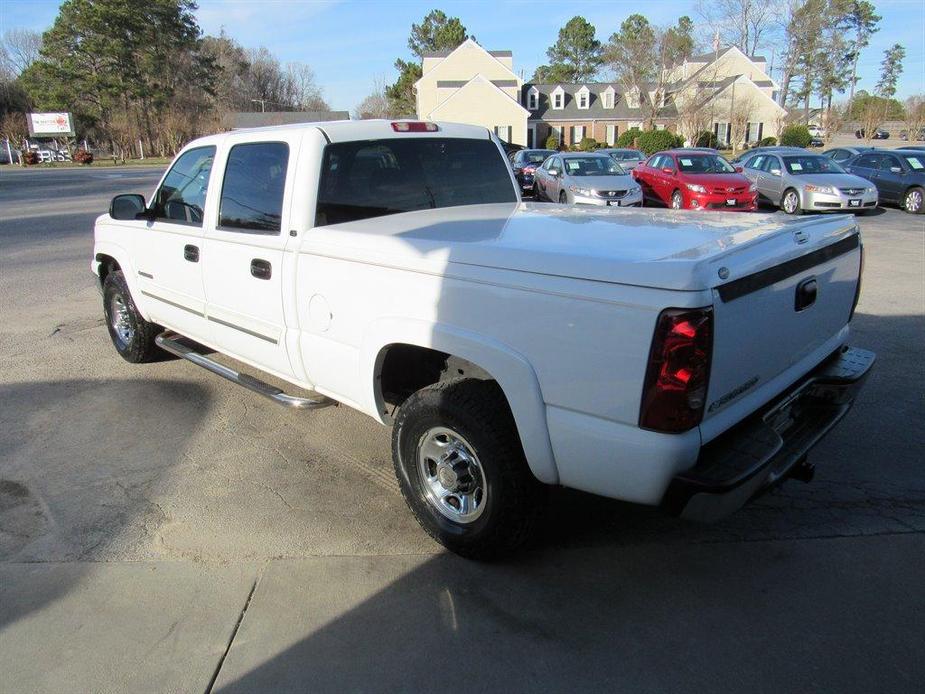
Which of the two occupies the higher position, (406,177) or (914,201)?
(406,177)

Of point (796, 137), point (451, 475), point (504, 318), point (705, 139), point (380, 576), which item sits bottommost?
point (380, 576)

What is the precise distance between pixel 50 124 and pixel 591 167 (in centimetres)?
6053

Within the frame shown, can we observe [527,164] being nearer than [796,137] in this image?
Yes

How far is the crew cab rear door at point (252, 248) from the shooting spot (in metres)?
3.80

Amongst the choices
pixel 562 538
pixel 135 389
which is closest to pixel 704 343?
pixel 562 538

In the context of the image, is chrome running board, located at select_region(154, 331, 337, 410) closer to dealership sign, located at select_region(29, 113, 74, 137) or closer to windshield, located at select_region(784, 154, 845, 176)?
windshield, located at select_region(784, 154, 845, 176)

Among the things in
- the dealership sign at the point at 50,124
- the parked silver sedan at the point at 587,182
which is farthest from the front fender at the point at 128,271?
the dealership sign at the point at 50,124

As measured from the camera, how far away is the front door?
455cm

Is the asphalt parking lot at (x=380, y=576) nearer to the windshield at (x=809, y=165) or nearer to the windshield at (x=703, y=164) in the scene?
the windshield at (x=703, y=164)

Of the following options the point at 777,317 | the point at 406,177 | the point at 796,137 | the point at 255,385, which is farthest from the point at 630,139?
the point at 777,317

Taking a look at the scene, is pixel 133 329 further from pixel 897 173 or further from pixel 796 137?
pixel 796 137

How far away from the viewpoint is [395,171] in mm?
4172

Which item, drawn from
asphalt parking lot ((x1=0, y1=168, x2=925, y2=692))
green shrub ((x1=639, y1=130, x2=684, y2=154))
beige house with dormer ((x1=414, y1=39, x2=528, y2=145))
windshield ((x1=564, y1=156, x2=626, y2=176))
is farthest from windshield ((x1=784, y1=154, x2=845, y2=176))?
beige house with dormer ((x1=414, y1=39, x2=528, y2=145))

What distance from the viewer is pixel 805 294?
2.88m
